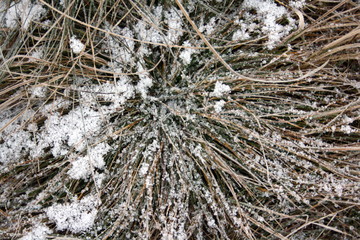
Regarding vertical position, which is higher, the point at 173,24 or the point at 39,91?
the point at 173,24

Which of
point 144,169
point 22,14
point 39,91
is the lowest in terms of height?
point 144,169

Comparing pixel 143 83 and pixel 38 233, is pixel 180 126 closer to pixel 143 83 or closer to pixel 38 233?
pixel 143 83

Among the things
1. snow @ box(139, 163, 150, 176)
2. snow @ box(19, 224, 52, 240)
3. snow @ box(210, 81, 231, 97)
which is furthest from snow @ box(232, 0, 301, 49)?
snow @ box(19, 224, 52, 240)

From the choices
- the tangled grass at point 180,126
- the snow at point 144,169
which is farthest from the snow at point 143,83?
the snow at point 144,169

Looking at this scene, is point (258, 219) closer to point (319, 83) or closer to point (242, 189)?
point (242, 189)

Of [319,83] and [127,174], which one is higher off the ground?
[319,83]

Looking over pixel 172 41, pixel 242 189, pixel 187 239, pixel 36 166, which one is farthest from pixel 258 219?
pixel 36 166

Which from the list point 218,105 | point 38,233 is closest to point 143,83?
point 218,105
